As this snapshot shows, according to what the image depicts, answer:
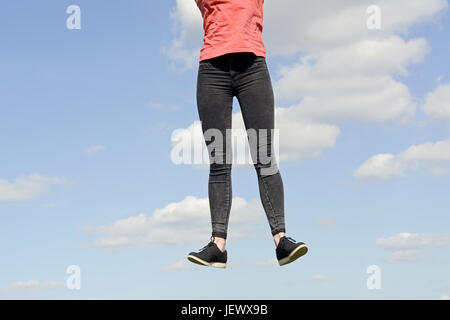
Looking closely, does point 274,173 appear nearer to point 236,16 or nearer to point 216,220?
point 216,220

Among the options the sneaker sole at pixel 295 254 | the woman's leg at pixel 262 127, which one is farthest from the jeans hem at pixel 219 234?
the sneaker sole at pixel 295 254

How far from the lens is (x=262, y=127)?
22.1ft

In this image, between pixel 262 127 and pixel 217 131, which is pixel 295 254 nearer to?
pixel 262 127

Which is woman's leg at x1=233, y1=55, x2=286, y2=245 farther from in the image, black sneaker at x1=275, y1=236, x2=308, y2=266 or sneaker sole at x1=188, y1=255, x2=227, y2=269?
sneaker sole at x1=188, y1=255, x2=227, y2=269

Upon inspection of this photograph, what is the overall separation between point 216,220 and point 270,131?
1.25 meters

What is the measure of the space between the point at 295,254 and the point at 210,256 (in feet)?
3.32

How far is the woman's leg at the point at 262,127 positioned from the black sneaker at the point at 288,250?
0.12 metres

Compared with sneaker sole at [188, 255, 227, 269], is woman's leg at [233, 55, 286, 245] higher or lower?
higher

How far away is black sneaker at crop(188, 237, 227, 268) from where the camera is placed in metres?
6.74

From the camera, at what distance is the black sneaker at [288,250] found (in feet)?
21.3

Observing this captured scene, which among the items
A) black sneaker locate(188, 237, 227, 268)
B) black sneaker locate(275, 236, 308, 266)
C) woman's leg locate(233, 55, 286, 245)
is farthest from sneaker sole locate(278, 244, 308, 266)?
black sneaker locate(188, 237, 227, 268)

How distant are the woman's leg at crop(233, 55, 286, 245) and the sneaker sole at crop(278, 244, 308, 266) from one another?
0.26 metres

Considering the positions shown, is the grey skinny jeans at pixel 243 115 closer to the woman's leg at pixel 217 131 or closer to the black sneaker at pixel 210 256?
the woman's leg at pixel 217 131
